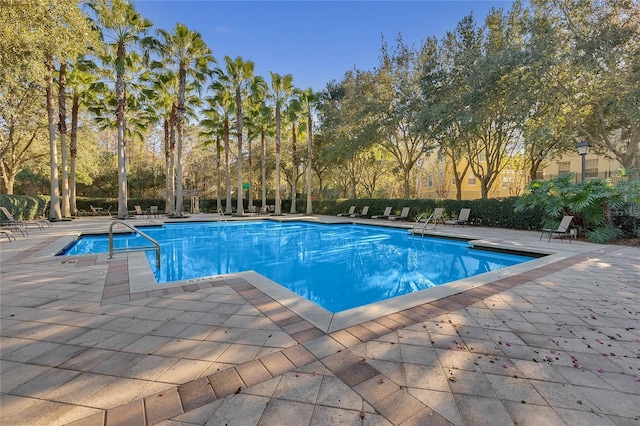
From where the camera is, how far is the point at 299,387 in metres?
2.03

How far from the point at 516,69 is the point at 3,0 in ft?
52.1

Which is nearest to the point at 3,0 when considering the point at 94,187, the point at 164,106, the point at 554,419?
the point at 554,419

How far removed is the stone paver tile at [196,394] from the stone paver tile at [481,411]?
63.0 inches

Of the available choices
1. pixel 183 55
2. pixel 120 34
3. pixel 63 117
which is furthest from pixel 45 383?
pixel 63 117

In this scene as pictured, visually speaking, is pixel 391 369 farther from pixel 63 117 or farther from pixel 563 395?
pixel 63 117

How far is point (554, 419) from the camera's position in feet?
5.74

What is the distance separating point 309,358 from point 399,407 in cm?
81

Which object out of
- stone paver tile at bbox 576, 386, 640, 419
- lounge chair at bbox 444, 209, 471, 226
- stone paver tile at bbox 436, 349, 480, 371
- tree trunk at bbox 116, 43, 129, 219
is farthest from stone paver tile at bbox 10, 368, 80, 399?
tree trunk at bbox 116, 43, 129, 219

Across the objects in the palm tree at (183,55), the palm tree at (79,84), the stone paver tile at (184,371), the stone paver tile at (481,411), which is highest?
the palm tree at (183,55)

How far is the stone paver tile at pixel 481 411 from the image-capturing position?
67.9 inches

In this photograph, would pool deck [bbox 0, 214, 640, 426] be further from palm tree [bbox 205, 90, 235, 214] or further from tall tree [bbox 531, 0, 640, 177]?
palm tree [bbox 205, 90, 235, 214]

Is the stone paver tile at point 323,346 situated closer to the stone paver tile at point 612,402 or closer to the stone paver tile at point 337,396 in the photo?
the stone paver tile at point 337,396

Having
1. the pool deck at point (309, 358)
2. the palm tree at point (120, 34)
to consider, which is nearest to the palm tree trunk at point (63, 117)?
the palm tree at point (120, 34)

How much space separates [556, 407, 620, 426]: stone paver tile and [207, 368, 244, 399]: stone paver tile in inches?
81.0
